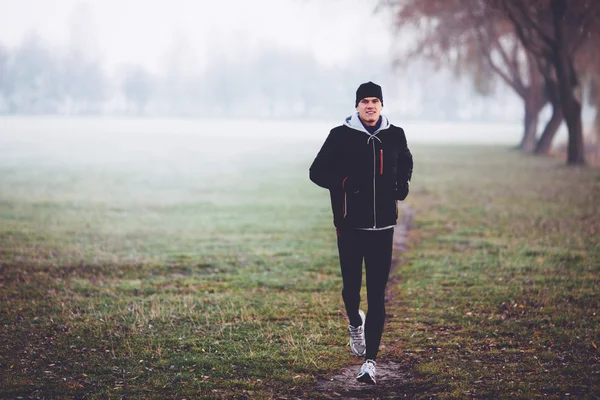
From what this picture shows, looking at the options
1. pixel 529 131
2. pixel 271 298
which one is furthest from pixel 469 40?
pixel 271 298

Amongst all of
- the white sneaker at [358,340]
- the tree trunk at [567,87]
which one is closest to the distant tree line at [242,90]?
the tree trunk at [567,87]

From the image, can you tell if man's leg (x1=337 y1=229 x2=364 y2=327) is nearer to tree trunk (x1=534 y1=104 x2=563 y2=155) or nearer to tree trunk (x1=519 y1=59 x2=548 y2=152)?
tree trunk (x1=519 y1=59 x2=548 y2=152)

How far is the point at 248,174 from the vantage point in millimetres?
30281

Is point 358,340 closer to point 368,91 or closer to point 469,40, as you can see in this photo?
point 368,91

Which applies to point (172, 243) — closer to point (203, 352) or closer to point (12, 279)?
point (12, 279)

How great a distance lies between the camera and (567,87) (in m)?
27.7

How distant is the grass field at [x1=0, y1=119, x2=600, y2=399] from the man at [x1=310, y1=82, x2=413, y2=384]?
924 millimetres

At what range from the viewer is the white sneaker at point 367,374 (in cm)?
577

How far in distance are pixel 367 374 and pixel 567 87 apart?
24.7 meters

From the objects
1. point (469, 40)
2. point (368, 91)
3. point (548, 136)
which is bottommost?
point (548, 136)

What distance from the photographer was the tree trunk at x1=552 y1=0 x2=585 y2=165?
2536cm

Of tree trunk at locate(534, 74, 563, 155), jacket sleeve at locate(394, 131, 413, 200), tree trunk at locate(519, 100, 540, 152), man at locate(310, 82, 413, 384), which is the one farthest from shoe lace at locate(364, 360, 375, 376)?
tree trunk at locate(519, 100, 540, 152)

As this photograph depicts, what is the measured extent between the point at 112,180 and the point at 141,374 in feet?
71.4

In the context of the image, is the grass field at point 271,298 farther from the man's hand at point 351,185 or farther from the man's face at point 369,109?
the man's face at point 369,109
